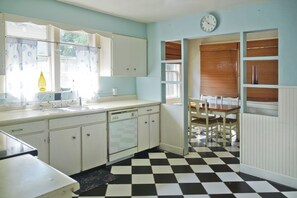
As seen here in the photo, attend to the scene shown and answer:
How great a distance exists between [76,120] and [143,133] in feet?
4.40

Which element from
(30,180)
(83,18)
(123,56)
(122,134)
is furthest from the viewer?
(123,56)

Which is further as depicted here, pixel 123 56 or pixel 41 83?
pixel 123 56

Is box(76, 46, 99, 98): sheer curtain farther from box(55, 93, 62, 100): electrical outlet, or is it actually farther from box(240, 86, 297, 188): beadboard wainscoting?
box(240, 86, 297, 188): beadboard wainscoting

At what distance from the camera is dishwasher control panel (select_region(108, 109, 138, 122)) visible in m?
3.64

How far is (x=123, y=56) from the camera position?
420 cm

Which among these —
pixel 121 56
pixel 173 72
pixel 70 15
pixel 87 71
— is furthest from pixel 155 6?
pixel 173 72

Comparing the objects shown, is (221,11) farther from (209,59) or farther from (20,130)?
(20,130)

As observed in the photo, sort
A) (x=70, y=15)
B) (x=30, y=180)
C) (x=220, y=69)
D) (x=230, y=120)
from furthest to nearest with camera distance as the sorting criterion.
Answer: (x=220, y=69) < (x=230, y=120) < (x=70, y=15) < (x=30, y=180)

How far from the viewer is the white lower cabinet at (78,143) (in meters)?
3.00

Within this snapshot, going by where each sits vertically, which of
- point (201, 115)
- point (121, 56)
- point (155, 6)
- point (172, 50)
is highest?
point (155, 6)

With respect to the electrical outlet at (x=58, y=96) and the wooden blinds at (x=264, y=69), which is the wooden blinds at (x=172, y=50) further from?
the electrical outlet at (x=58, y=96)

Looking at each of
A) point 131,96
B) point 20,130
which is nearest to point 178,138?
point 131,96

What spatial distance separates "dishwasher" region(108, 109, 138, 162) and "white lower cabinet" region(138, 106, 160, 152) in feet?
0.40

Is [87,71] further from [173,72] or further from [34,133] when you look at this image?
[173,72]
